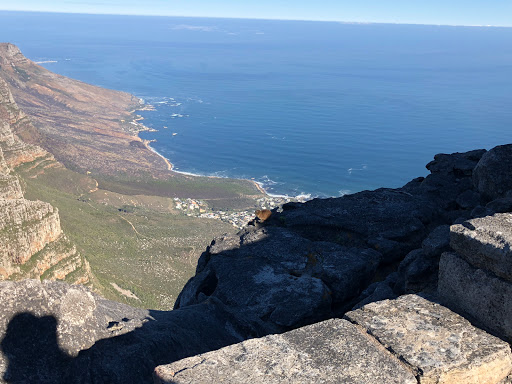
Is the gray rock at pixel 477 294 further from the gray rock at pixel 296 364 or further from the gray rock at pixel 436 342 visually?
the gray rock at pixel 296 364

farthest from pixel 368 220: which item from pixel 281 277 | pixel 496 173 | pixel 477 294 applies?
pixel 477 294

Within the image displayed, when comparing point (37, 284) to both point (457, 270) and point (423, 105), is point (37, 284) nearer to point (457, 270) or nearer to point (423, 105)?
point (457, 270)

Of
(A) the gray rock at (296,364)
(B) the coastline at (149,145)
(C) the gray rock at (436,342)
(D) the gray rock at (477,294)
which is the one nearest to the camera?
(A) the gray rock at (296,364)

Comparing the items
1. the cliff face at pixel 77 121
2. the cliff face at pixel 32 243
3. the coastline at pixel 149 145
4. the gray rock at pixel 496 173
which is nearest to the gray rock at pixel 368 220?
the gray rock at pixel 496 173

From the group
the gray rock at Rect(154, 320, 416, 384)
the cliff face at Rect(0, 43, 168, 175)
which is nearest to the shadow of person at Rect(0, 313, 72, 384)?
the gray rock at Rect(154, 320, 416, 384)

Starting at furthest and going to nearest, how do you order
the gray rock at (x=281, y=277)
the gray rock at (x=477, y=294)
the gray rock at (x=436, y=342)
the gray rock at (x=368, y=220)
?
the gray rock at (x=368, y=220) < the gray rock at (x=281, y=277) < the gray rock at (x=477, y=294) < the gray rock at (x=436, y=342)

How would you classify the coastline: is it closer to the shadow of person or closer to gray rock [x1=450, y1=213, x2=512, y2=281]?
the shadow of person

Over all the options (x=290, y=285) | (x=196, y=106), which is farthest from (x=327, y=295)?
(x=196, y=106)
